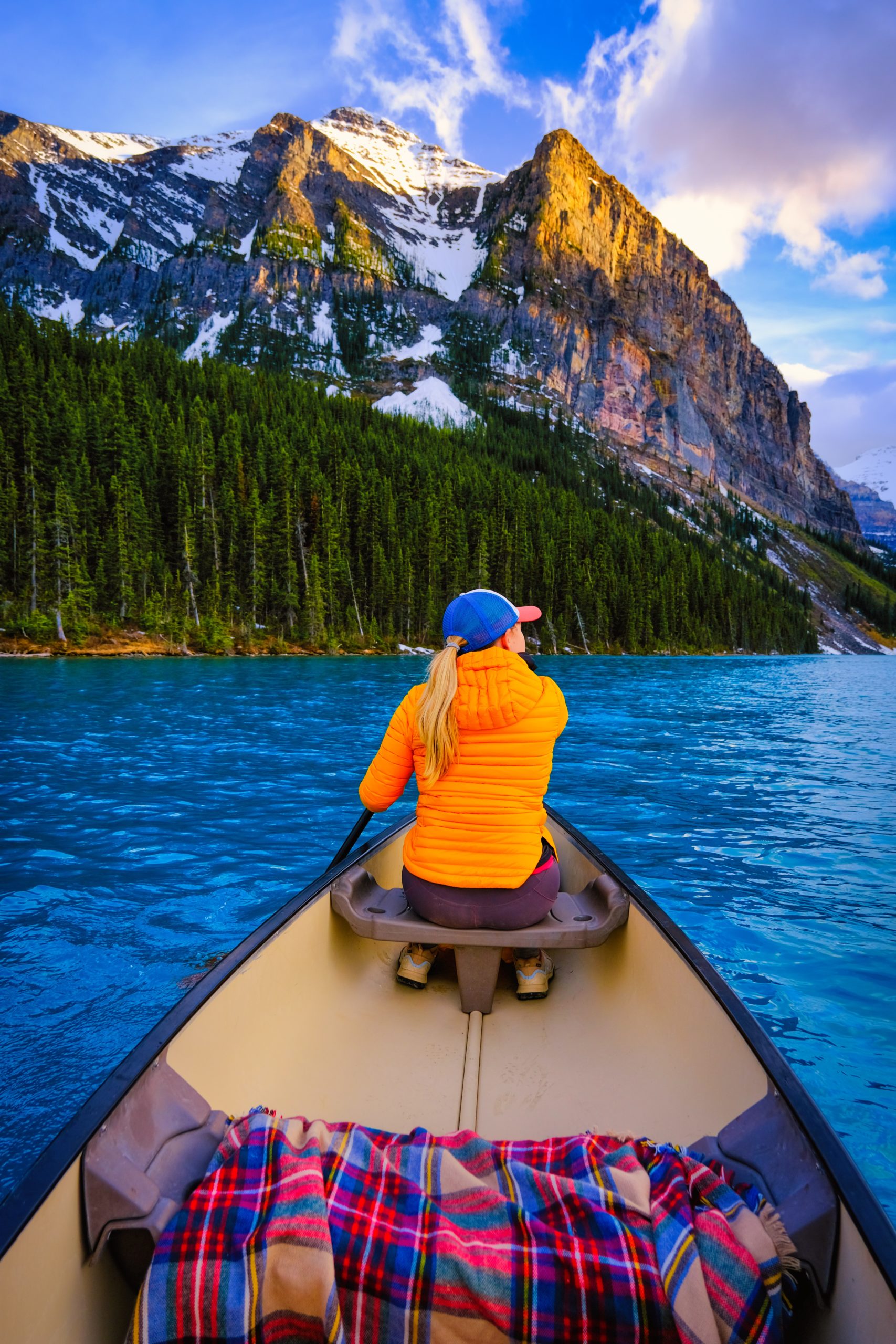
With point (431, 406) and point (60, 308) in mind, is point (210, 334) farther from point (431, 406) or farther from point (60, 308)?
point (431, 406)

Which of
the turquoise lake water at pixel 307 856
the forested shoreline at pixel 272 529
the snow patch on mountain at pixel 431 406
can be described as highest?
the snow patch on mountain at pixel 431 406

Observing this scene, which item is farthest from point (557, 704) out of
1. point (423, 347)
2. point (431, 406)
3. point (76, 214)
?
point (76, 214)

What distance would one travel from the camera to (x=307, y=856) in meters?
7.46

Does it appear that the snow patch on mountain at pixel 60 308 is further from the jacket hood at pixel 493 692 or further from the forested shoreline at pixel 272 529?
the jacket hood at pixel 493 692

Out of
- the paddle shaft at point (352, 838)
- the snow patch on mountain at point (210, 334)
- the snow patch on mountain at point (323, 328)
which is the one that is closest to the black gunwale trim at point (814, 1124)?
the paddle shaft at point (352, 838)

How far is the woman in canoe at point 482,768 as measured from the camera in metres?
3.19

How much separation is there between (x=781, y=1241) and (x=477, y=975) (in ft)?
6.55

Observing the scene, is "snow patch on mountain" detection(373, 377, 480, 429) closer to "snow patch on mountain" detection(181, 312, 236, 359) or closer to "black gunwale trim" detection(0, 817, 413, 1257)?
"snow patch on mountain" detection(181, 312, 236, 359)

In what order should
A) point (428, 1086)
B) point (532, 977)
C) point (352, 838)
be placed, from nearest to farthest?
point (428, 1086), point (532, 977), point (352, 838)

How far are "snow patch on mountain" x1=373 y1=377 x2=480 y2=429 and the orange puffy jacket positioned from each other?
130856 millimetres

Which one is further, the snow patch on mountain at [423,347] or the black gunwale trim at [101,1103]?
the snow patch on mountain at [423,347]

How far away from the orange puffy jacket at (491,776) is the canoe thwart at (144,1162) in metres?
1.52

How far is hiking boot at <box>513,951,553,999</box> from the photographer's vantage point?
3584mm

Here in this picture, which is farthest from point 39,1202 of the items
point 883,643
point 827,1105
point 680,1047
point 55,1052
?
point 883,643
